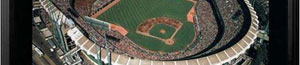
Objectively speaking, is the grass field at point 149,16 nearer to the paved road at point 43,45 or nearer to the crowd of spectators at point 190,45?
the crowd of spectators at point 190,45

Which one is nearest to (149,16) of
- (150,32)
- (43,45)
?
(150,32)

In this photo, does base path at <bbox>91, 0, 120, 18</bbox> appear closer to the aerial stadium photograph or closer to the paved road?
the aerial stadium photograph

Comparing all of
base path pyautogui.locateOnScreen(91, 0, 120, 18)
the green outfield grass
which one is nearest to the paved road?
base path pyautogui.locateOnScreen(91, 0, 120, 18)

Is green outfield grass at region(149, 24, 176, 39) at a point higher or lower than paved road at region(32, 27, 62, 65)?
higher

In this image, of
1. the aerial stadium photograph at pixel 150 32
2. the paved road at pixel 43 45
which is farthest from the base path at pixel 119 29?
the paved road at pixel 43 45

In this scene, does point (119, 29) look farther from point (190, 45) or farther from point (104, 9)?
point (190, 45)

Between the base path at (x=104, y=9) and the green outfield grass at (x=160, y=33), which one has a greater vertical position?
the base path at (x=104, y=9)
